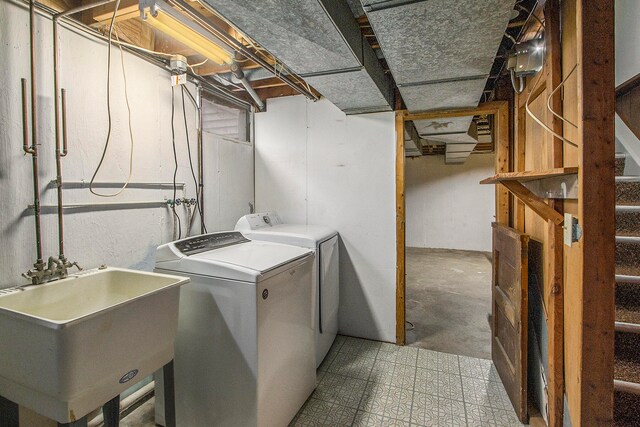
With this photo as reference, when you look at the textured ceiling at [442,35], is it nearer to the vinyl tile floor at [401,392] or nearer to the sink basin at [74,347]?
the sink basin at [74,347]

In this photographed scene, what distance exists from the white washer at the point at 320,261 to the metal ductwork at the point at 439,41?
1.34 metres

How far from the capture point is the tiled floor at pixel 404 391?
1.90 m

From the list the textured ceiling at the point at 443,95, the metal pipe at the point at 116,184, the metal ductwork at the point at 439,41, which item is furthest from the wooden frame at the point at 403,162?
the metal pipe at the point at 116,184

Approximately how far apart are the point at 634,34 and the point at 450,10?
1273 mm

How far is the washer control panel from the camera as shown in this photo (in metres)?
1.84

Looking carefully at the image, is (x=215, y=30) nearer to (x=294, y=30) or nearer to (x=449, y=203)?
(x=294, y=30)

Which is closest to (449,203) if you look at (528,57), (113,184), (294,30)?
(528,57)

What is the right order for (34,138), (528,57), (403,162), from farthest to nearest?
(403,162)
(528,57)
(34,138)

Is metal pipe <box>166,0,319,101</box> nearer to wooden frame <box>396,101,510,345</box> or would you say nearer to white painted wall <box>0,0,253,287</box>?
white painted wall <box>0,0,253,287</box>

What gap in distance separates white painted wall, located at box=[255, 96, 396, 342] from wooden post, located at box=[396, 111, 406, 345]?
5 centimetres

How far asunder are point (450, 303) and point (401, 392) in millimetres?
2108

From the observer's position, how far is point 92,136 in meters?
1.75

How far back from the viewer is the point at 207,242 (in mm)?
2045

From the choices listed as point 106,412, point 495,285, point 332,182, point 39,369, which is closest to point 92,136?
point 39,369
